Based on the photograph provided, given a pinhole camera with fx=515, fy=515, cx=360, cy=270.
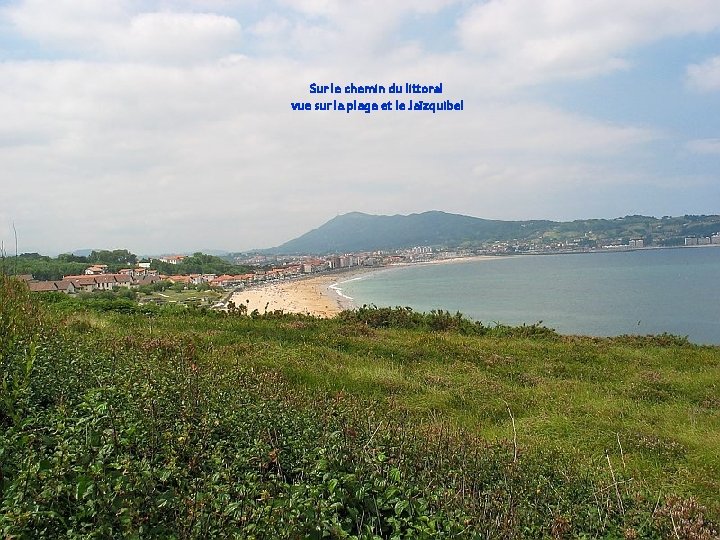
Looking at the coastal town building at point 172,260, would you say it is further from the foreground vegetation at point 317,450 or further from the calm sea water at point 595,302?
the foreground vegetation at point 317,450

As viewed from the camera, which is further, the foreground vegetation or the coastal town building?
the coastal town building

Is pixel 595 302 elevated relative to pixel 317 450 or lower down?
Result: lower down

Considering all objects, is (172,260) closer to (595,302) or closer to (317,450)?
(595,302)

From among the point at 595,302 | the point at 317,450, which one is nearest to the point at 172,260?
the point at 595,302

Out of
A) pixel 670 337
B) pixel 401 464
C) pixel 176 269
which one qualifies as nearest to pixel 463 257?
pixel 176 269

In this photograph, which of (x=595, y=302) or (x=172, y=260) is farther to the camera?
(x=172, y=260)

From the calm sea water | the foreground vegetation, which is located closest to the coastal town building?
the calm sea water

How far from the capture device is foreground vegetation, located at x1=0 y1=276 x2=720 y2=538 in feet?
9.21

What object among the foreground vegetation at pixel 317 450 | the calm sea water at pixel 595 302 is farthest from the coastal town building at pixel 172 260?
the foreground vegetation at pixel 317 450

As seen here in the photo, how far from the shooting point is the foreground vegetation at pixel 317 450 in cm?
281

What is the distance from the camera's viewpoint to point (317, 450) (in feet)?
12.3

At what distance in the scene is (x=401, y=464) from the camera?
158 inches

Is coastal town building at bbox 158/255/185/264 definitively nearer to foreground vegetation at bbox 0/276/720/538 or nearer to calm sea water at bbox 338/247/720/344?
calm sea water at bbox 338/247/720/344

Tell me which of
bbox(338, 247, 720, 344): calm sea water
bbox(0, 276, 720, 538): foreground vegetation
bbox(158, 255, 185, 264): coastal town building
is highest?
bbox(158, 255, 185, 264): coastal town building
